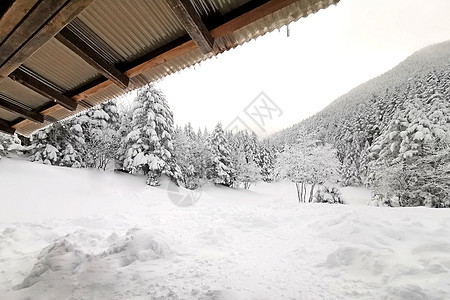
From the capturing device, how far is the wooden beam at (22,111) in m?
4.30

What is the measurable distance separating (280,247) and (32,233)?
7.63 m

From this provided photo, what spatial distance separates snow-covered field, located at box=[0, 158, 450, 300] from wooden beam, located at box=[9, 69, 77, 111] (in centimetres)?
308

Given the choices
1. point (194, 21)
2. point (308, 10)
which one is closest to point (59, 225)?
point (194, 21)

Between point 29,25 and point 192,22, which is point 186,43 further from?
point 29,25

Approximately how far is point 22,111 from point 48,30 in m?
3.82

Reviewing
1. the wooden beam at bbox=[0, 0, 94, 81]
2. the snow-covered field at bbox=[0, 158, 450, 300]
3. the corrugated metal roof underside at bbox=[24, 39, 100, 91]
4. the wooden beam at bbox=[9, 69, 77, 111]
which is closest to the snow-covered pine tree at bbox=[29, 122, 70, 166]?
the snow-covered field at bbox=[0, 158, 450, 300]

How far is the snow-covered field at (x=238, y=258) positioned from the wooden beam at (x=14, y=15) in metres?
3.71

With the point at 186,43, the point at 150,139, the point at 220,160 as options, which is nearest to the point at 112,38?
the point at 186,43

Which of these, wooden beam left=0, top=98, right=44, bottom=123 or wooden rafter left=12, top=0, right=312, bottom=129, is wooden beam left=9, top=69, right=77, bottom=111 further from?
wooden beam left=0, top=98, right=44, bottom=123

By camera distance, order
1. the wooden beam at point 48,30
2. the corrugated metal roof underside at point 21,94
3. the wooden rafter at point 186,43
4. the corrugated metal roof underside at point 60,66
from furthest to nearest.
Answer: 1. the corrugated metal roof underside at point 21,94
2. the corrugated metal roof underside at point 60,66
3. the wooden rafter at point 186,43
4. the wooden beam at point 48,30

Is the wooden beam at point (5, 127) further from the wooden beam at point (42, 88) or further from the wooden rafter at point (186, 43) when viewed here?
the wooden beam at point (42, 88)

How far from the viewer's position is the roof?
6.28 feet

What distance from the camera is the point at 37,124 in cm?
520

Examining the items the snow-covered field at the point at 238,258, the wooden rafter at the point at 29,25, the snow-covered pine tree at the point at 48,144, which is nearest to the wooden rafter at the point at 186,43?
the wooden rafter at the point at 29,25
